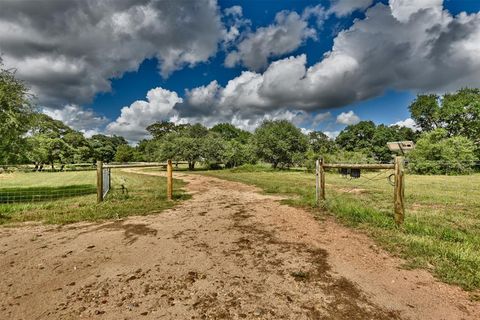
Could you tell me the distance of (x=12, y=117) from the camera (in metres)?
12.5

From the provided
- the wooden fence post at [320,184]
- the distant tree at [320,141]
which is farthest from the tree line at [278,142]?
the wooden fence post at [320,184]

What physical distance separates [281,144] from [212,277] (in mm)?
37013

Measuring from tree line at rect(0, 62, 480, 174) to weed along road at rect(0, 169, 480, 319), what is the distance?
9277 mm

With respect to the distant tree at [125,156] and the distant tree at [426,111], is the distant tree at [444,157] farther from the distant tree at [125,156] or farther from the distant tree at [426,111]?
the distant tree at [125,156]

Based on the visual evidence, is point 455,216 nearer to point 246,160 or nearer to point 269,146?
point 269,146

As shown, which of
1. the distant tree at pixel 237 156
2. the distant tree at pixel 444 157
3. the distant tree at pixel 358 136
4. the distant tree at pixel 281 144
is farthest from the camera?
the distant tree at pixel 358 136

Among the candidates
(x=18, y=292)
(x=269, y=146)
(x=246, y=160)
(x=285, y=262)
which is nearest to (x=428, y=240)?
(x=285, y=262)

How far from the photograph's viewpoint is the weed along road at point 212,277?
3.40 metres

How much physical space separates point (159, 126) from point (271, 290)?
8591cm

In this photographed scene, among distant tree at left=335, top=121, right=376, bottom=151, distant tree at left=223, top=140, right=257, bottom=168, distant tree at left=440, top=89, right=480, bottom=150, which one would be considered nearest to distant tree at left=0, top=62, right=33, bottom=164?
distant tree at left=223, top=140, right=257, bottom=168

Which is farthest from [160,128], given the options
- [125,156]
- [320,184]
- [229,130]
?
[320,184]

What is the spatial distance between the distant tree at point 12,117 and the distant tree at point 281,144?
3080 centimetres

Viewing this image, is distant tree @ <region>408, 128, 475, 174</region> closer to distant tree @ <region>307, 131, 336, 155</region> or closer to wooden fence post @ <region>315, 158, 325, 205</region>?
wooden fence post @ <region>315, 158, 325, 205</region>

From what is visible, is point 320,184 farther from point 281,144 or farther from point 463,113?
point 463,113
